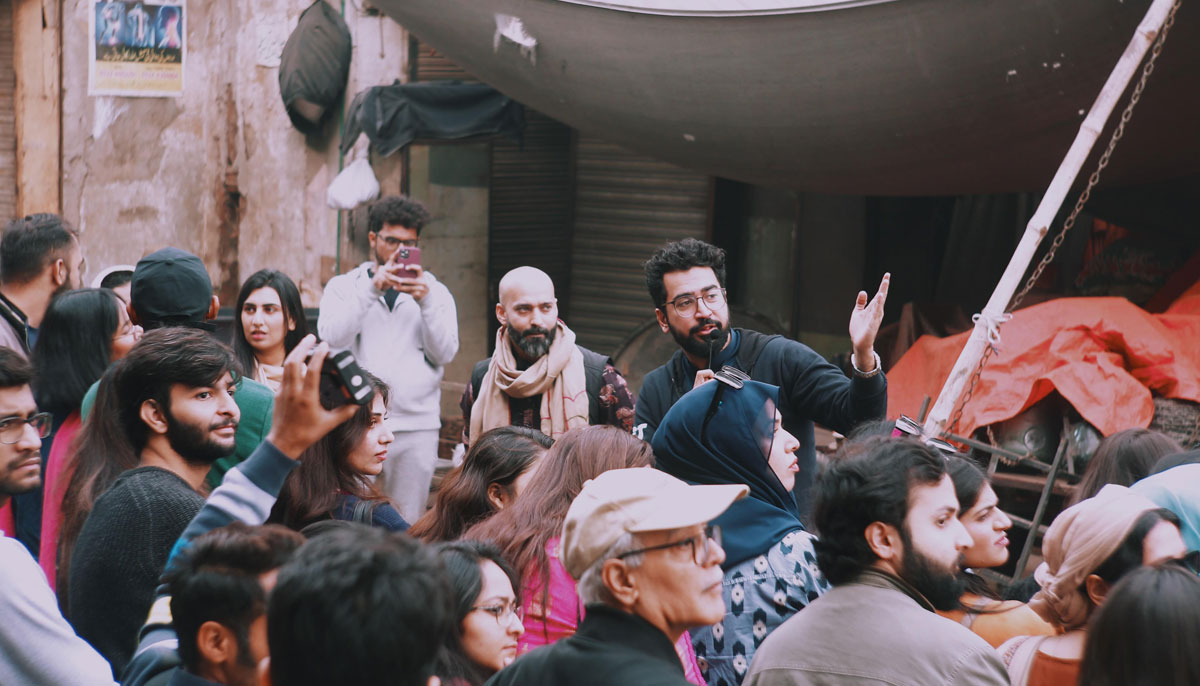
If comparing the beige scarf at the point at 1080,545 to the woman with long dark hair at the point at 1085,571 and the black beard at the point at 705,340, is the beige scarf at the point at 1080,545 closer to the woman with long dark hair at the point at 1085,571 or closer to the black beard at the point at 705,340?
the woman with long dark hair at the point at 1085,571

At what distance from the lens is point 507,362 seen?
4422 millimetres

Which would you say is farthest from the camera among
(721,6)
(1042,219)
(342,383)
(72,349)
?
(721,6)

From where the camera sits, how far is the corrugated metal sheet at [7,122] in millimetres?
8984

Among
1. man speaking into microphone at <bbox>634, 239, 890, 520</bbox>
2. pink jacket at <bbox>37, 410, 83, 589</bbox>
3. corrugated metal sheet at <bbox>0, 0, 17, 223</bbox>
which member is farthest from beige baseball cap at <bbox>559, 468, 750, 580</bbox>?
corrugated metal sheet at <bbox>0, 0, 17, 223</bbox>

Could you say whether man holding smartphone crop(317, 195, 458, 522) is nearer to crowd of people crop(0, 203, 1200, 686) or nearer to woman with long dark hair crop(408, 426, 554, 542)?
crowd of people crop(0, 203, 1200, 686)

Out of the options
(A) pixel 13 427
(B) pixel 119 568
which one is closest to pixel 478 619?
(B) pixel 119 568

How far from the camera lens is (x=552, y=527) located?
8.89 feet

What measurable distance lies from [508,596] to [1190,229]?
4681 mm

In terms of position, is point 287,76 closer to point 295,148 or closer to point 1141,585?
point 295,148

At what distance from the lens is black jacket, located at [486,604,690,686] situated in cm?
175

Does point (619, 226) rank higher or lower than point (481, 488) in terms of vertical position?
higher

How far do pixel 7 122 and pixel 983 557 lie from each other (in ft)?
28.8

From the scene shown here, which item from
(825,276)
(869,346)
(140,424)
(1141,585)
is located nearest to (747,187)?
(825,276)

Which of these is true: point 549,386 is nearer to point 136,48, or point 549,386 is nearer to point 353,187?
point 353,187
